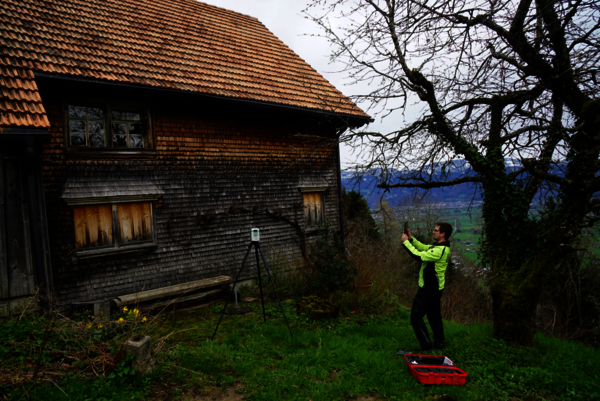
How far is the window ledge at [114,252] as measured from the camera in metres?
6.77

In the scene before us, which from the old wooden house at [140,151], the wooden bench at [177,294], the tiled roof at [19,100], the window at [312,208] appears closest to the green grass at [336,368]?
the wooden bench at [177,294]

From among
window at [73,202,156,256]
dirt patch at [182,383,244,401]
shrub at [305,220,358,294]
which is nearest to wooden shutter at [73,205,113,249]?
window at [73,202,156,256]

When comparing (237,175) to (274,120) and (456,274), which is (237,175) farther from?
(456,274)

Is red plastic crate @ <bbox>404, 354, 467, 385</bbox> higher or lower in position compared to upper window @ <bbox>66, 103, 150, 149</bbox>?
lower

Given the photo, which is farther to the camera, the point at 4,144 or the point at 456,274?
the point at 456,274

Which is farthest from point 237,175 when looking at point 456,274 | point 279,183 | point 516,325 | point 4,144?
point 456,274

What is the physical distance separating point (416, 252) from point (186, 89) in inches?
236

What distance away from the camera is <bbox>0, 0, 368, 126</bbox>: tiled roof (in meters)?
6.45

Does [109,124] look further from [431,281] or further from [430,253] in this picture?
[431,281]

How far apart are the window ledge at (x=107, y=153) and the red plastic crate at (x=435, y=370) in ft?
21.8

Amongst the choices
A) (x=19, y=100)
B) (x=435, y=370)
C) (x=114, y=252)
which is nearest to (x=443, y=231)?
(x=435, y=370)

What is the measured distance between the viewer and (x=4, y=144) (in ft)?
18.7

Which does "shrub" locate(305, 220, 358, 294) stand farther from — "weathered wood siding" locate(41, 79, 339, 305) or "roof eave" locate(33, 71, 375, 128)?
"roof eave" locate(33, 71, 375, 128)

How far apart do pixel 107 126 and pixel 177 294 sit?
4.00m
